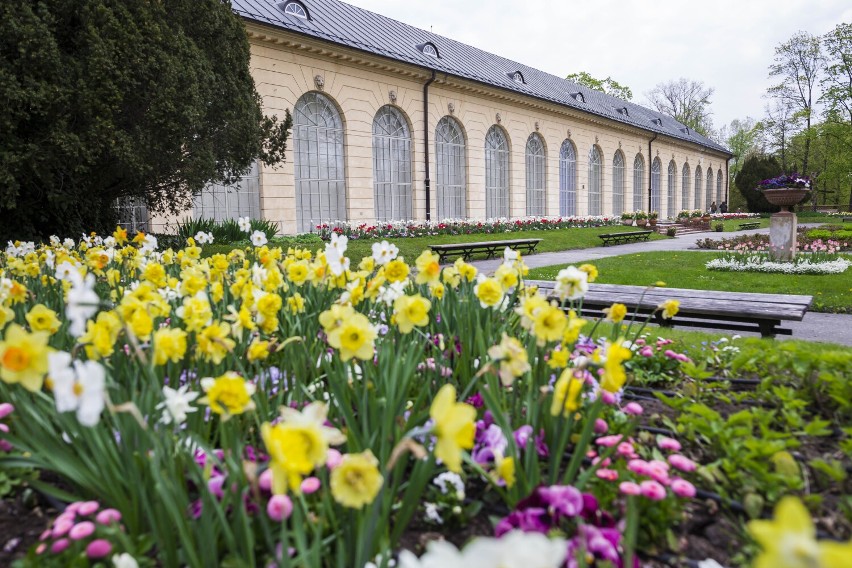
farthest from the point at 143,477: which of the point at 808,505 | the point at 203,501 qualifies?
the point at 808,505

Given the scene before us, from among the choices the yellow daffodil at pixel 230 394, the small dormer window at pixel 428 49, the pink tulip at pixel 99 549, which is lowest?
the pink tulip at pixel 99 549

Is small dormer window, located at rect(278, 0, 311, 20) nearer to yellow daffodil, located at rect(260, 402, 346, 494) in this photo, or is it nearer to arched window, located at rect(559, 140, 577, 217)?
arched window, located at rect(559, 140, 577, 217)

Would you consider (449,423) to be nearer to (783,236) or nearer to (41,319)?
(41,319)

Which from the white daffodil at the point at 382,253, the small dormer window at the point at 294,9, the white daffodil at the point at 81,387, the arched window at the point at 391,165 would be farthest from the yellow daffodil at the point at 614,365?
the arched window at the point at 391,165

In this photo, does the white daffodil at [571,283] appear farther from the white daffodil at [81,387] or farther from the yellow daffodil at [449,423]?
→ the white daffodil at [81,387]

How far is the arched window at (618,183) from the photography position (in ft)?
110

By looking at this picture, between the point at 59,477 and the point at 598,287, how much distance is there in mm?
5069

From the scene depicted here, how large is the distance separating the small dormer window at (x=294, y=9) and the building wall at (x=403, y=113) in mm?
1291

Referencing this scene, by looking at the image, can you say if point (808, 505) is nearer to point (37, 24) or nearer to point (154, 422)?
point (154, 422)

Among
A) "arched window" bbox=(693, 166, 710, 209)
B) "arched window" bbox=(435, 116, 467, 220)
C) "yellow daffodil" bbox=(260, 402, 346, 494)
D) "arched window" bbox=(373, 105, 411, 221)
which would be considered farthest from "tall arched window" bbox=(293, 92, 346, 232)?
"arched window" bbox=(693, 166, 710, 209)

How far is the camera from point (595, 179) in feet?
104

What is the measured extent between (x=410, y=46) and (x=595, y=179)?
14652mm

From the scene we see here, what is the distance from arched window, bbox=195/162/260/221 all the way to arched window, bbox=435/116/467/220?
792 centimetres

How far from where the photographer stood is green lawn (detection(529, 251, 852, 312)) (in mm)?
8266
